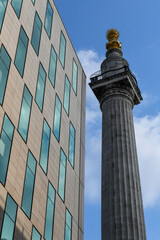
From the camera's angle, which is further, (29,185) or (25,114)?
(25,114)

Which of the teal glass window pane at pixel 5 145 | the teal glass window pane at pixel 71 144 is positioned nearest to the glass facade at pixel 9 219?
the teal glass window pane at pixel 5 145

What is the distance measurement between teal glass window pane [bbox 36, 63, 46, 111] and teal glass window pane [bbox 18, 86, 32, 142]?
177cm

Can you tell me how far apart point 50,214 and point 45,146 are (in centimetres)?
514

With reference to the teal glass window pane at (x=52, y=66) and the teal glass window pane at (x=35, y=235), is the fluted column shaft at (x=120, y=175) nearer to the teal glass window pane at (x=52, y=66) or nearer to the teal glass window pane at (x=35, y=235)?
the teal glass window pane at (x=52, y=66)

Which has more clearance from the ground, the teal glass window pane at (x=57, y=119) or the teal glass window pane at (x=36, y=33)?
the teal glass window pane at (x=36, y=33)

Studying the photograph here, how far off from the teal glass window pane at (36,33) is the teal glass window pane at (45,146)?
21.4ft

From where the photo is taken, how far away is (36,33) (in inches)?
1261

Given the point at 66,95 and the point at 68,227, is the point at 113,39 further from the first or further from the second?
the point at 68,227

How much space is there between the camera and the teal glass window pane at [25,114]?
82.9 feet

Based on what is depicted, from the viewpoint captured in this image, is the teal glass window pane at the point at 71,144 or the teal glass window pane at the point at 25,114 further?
the teal glass window pane at the point at 71,144

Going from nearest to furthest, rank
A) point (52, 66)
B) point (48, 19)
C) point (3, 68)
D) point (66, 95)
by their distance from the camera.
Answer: point (3, 68) → point (52, 66) → point (48, 19) → point (66, 95)

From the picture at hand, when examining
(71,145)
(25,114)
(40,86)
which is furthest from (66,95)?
(25,114)

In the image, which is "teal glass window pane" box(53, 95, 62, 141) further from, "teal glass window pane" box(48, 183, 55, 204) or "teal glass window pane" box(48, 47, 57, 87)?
"teal glass window pane" box(48, 183, 55, 204)

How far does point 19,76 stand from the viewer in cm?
2655
